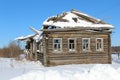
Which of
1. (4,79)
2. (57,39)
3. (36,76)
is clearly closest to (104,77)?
(36,76)

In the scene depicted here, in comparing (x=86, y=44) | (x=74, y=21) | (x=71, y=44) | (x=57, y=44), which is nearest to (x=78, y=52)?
(x=71, y=44)

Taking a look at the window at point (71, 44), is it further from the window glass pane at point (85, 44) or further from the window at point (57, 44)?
the window glass pane at point (85, 44)

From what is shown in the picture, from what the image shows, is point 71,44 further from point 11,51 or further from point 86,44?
point 11,51

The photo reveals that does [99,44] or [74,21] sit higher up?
[74,21]

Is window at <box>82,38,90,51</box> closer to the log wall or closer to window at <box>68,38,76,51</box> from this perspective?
the log wall

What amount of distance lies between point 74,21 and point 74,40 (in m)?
2.15

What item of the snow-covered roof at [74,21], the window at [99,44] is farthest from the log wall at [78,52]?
the snow-covered roof at [74,21]

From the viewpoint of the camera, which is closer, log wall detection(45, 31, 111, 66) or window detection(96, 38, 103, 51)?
log wall detection(45, 31, 111, 66)

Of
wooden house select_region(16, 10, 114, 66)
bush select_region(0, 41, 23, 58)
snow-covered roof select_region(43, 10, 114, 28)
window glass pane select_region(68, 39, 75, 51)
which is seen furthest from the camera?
bush select_region(0, 41, 23, 58)

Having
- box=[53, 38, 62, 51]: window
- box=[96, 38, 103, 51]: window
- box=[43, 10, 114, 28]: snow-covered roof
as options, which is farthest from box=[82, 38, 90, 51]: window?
box=[53, 38, 62, 51]: window

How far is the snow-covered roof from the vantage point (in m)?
29.0

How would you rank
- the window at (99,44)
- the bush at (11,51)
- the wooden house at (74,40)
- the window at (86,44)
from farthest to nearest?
the bush at (11,51) → the window at (99,44) → the window at (86,44) → the wooden house at (74,40)

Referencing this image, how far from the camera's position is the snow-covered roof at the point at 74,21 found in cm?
2895

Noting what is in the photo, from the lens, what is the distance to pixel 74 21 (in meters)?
30.2
